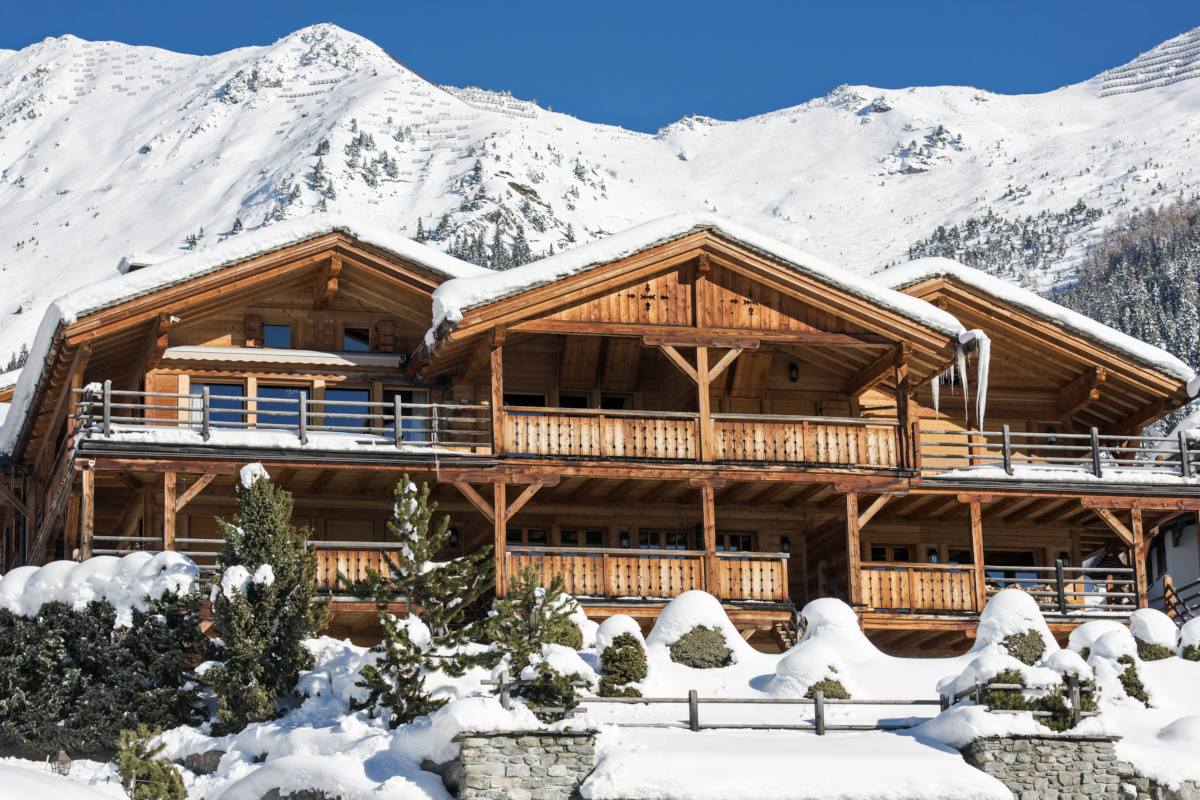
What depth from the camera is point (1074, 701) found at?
28.6 metres

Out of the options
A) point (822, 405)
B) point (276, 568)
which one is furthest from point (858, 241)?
point (276, 568)

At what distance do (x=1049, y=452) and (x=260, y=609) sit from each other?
19.8 metres

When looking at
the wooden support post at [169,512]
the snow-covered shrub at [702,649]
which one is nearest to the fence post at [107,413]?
the wooden support post at [169,512]

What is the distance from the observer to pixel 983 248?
572 ft

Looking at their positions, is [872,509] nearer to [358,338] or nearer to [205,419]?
[358,338]

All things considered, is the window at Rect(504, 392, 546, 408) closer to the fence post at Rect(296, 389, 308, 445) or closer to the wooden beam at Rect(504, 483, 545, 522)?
the wooden beam at Rect(504, 483, 545, 522)

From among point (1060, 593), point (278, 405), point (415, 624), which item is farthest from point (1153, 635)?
point (278, 405)

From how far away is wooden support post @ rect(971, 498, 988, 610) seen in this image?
39.2 m

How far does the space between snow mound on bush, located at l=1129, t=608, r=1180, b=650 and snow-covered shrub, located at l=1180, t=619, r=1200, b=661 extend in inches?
7.6

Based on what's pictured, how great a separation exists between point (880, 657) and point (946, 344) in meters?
8.02

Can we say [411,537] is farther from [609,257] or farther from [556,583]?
[609,257]

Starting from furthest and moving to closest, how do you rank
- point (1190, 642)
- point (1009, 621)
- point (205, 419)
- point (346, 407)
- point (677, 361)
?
point (346, 407)
point (677, 361)
point (205, 419)
point (1190, 642)
point (1009, 621)

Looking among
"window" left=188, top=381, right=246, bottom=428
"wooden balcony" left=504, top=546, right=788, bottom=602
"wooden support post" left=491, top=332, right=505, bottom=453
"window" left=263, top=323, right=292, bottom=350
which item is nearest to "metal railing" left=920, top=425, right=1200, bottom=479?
"wooden balcony" left=504, top=546, right=788, bottom=602

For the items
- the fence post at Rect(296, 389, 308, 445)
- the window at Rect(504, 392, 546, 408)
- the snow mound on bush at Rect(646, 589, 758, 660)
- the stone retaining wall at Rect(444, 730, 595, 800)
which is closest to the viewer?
the stone retaining wall at Rect(444, 730, 595, 800)
